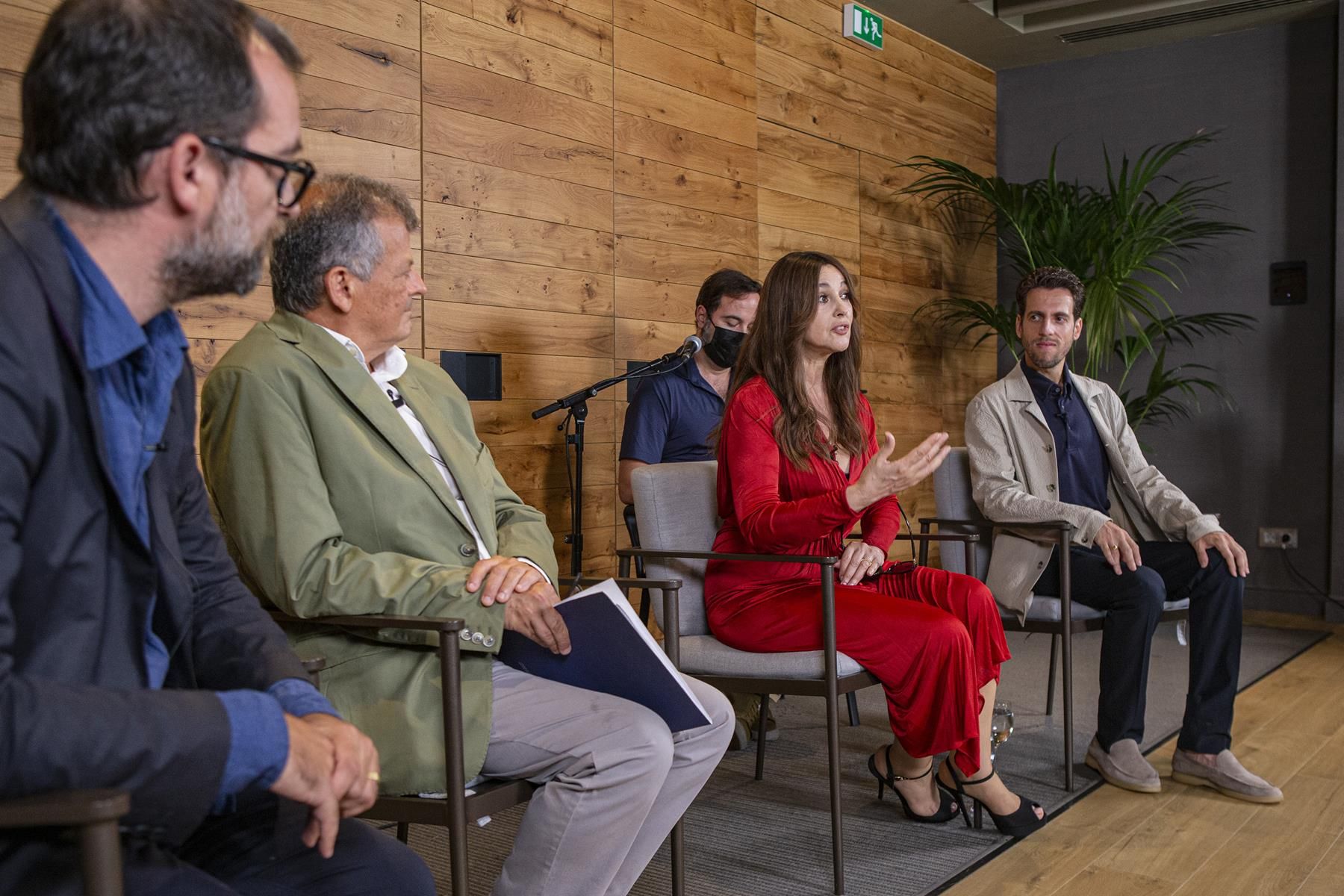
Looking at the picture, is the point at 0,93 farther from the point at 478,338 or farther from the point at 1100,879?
the point at 1100,879

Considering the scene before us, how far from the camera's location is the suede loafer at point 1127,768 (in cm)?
297

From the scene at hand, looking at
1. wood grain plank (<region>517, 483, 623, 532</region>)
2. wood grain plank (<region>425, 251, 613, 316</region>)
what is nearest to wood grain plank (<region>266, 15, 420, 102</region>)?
wood grain plank (<region>425, 251, 613, 316</region>)

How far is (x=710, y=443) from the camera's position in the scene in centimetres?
295

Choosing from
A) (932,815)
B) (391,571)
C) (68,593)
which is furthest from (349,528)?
(932,815)

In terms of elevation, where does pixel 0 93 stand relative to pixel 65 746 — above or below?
above

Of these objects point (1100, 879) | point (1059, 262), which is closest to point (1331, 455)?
point (1059, 262)

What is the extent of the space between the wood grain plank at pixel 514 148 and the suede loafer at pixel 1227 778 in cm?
271

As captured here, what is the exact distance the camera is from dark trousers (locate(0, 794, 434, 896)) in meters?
1.07

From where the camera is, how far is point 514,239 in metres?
4.00

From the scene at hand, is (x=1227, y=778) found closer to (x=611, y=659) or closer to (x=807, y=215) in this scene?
(x=611, y=659)

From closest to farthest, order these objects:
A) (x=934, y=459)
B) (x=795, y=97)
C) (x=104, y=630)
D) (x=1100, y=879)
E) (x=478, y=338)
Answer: (x=104, y=630) < (x=934, y=459) < (x=1100, y=879) < (x=478, y=338) < (x=795, y=97)

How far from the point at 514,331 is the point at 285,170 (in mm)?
2915

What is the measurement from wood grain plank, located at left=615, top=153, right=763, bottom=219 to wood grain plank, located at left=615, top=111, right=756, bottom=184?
25 millimetres

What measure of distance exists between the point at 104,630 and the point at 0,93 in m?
2.18
